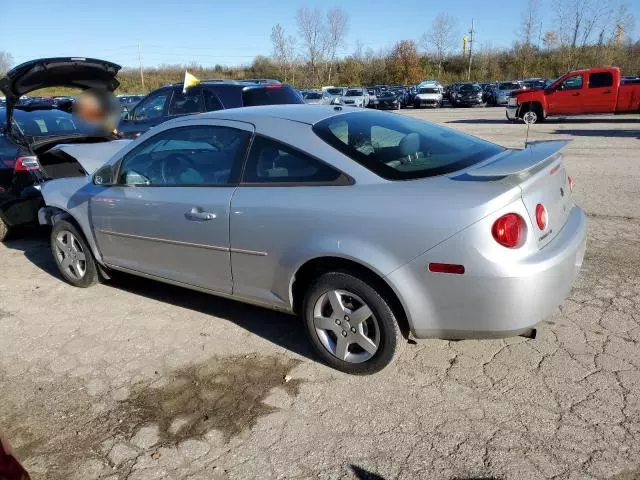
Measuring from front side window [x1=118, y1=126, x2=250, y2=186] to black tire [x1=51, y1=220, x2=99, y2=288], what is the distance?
895mm

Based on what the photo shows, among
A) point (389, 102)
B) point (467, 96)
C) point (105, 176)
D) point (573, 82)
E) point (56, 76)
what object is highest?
point (56, 76)

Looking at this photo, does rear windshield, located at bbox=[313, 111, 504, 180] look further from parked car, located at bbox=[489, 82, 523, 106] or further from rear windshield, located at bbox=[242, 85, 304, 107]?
parked car, located at bbox=[489, 82, 523, 106]

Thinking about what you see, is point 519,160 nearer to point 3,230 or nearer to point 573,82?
point 3,230

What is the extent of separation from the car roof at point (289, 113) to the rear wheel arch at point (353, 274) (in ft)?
3.01

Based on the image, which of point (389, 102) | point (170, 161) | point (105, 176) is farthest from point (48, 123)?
point (389, 102)

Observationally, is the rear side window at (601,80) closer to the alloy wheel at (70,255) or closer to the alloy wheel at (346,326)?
the alloy wheel at (70,255)

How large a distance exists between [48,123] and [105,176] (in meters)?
3.46

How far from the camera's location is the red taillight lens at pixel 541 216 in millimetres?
2846

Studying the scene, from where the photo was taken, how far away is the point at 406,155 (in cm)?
336

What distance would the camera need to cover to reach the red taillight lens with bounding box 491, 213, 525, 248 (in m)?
2.69

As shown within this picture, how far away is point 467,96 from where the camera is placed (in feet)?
117

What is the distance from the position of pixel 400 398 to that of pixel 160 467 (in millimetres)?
1316

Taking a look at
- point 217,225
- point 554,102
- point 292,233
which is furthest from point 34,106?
point 554,102

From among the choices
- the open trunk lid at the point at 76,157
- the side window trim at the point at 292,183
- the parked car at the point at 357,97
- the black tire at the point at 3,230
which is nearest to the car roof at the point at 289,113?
the side window trim at the point at 292,183
